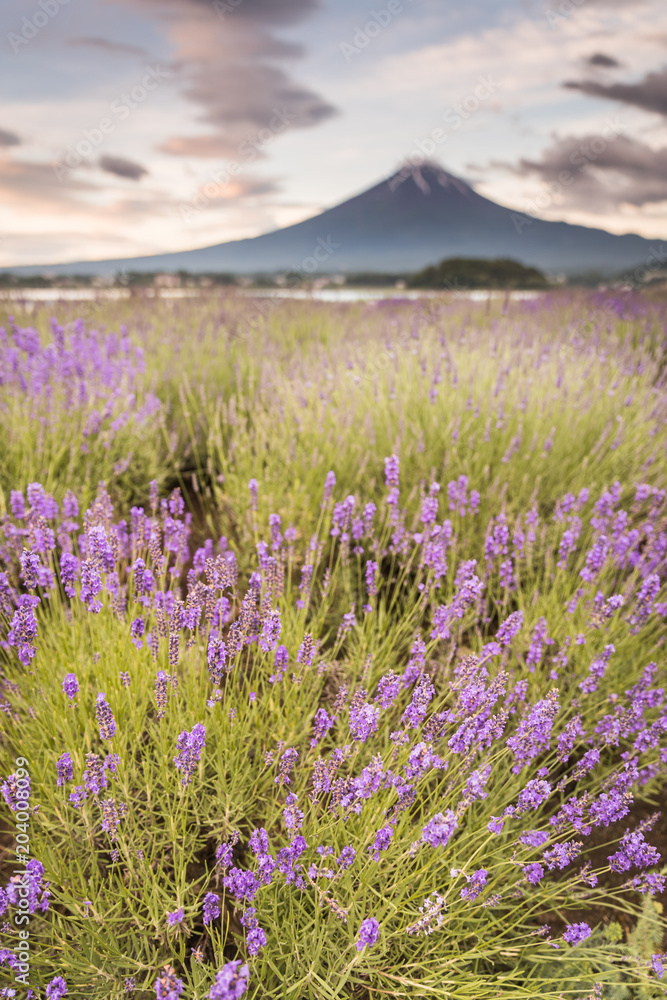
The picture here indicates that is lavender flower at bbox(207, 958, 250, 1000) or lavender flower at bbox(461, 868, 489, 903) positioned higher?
lavender flower at bbox(207, 958, 250, 1000)

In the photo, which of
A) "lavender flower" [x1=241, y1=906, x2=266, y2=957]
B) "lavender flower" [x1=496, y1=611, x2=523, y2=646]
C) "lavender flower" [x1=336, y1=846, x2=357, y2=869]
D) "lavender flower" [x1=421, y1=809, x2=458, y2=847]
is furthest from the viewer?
"lavender flower" [x1=496, y1=611, x2=523, y2=646]

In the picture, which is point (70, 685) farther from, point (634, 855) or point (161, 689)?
point (634, 855)

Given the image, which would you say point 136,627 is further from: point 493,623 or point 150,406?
point 150,406

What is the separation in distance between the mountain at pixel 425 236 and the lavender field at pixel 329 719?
166 meters

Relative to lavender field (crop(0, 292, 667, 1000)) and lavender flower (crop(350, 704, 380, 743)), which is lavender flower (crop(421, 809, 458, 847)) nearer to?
lavender field (crop(0, 292, 667, 1000))

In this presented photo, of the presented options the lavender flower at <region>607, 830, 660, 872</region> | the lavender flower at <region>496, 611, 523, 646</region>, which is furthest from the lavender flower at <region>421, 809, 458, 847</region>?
the lavender flower at <region>496, 611, 523, 646</region>

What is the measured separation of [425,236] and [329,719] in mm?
196510

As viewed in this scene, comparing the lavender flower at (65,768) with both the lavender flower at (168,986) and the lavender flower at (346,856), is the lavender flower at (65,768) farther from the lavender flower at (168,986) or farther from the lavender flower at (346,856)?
the lavender flower at (346,856)

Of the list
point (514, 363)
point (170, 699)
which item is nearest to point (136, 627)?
point (170, 699)

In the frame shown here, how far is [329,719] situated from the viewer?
1314 millimetres

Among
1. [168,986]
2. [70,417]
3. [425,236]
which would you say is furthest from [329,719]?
[425,236]

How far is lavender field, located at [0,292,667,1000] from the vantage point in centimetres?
125

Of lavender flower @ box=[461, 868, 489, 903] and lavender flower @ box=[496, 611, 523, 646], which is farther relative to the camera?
lavender flower @ box=[496, 611, 523, 646]

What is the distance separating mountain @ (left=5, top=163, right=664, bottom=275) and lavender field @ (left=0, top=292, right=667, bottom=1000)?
166372 millimetres
